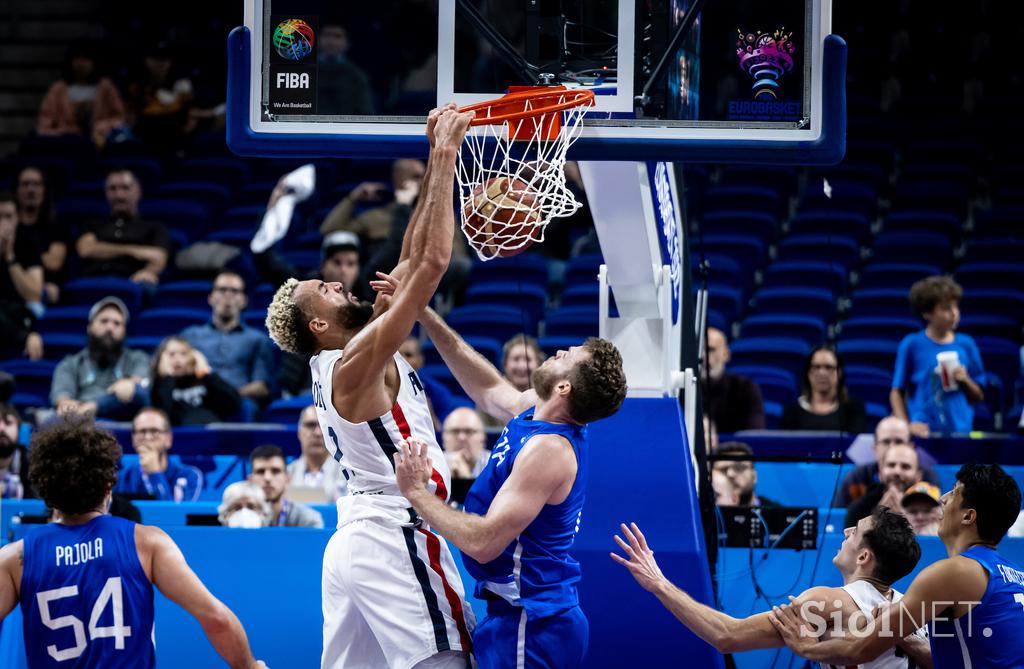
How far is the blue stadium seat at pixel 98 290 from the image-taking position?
10.9 meters

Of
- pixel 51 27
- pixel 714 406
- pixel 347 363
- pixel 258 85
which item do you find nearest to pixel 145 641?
pixel 347 363

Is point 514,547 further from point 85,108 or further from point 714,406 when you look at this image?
point 85,108

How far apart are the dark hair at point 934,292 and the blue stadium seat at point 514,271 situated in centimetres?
360

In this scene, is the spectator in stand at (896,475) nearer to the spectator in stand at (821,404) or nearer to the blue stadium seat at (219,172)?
the spectator in stand at (821,404)

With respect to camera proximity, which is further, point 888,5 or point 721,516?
point 888,5

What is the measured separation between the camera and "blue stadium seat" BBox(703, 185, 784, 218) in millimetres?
11883

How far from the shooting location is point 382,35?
13.1 metres

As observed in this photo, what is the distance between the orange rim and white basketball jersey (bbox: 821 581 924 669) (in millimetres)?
1807

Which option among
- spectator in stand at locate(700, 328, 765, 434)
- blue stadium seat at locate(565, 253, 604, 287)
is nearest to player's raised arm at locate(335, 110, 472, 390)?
spectator in stand at locate(700, 328, 765, 434)

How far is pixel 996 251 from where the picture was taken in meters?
10.6

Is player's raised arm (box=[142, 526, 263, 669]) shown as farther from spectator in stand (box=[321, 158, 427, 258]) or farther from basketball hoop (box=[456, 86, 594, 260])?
spectator in stand (box=[321, 158, 427, 258])

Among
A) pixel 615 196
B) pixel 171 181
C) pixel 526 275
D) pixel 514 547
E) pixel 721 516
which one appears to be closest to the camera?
pixel 514 547

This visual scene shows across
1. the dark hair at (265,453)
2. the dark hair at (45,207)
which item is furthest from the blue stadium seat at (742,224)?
the dark hair at (45,207)

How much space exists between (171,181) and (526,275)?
4109 millimetres
